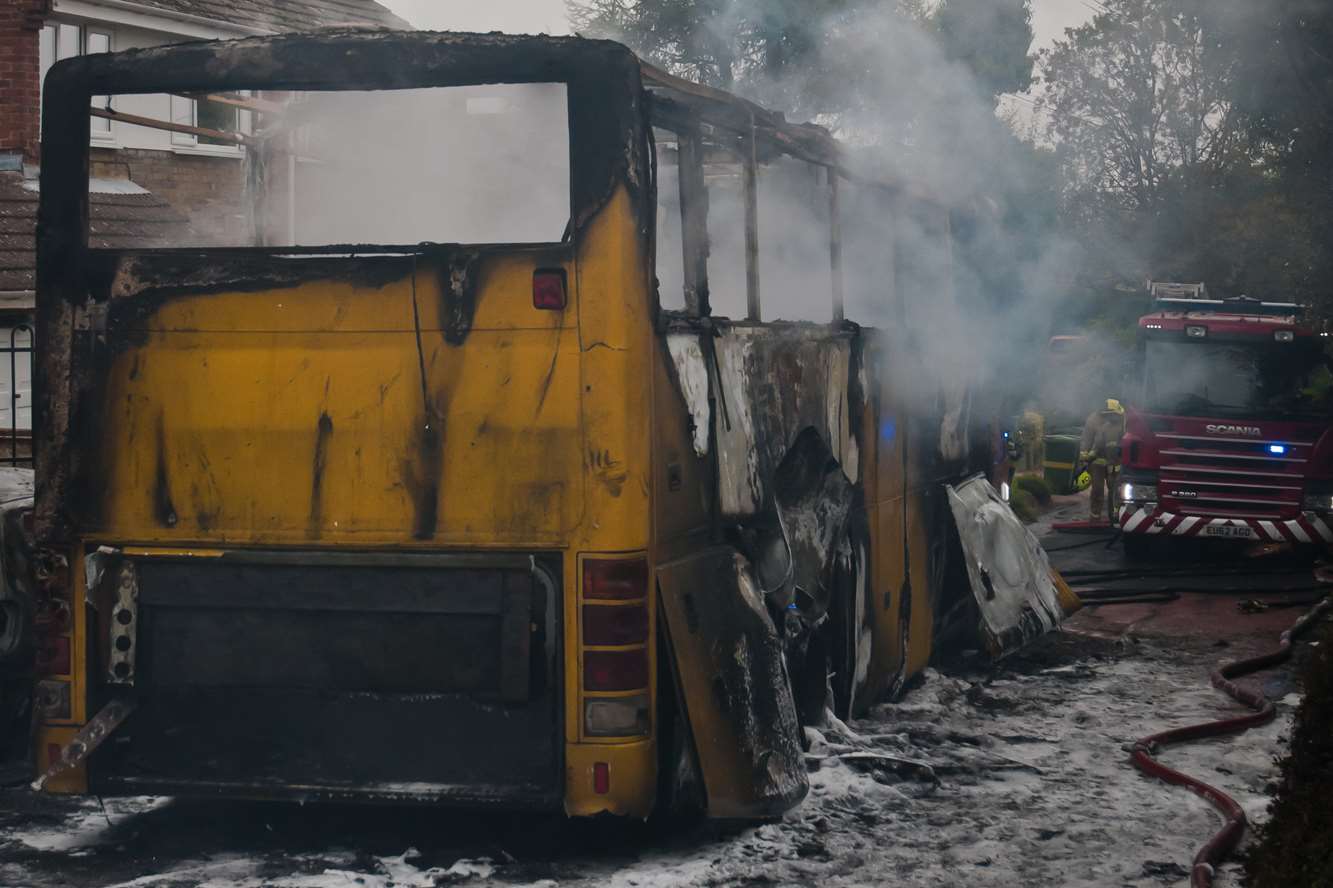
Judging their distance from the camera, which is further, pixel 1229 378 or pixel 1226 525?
pixel 1229 378

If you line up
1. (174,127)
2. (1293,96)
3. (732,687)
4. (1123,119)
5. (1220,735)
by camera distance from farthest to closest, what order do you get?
(1123,119)
(1293,96)
(1220,735)
(174,127)
(732,687)

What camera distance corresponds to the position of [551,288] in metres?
5.76

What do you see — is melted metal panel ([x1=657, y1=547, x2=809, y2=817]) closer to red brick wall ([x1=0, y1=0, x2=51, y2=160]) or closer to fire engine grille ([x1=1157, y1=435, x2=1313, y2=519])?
fire engine grille ([x1=1157, y1=435, x2=1313, y2=519])

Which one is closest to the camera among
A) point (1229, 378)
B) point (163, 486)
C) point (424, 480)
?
point (424, 480)

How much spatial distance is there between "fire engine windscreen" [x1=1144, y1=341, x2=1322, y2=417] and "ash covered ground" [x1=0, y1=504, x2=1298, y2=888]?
8873 mm

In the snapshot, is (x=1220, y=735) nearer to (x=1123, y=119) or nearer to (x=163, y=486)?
(x=163, y=486)

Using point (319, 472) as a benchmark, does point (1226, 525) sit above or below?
below

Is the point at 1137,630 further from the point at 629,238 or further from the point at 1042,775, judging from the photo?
the point at 629,238

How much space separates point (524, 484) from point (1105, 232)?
3933 cm

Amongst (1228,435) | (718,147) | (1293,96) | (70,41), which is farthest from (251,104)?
(1293,96)

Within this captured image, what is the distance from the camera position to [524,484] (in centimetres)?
581

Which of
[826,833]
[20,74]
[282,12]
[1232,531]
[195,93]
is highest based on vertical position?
[282,12]

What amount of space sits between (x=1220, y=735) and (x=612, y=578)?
4.32 metres

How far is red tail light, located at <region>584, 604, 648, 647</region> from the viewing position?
578 cm
